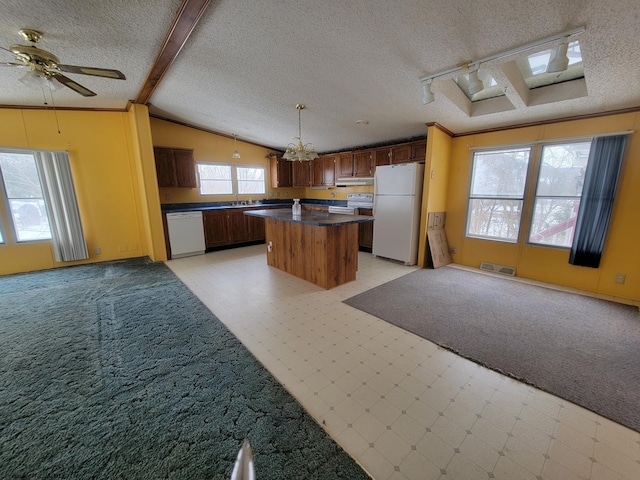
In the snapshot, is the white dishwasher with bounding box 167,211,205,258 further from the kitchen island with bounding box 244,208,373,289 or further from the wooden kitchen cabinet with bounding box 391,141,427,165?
the wooden kitchen cabinet with bounding box 391,141,427,165

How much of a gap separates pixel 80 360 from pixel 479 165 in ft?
18.7

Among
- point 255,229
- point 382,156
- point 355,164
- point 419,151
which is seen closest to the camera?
point 419,151

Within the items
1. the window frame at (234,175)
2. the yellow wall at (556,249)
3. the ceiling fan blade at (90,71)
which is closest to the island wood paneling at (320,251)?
the yellow wall at (556,249)

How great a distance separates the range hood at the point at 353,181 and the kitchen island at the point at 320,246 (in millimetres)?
2077

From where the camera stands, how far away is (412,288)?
3545mm

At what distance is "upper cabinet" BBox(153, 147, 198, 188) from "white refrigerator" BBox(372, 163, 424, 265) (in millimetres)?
3926

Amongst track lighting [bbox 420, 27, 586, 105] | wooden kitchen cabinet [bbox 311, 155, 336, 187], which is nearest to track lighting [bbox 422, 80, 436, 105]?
track lighting [bbox 420, 27, 586, 105]

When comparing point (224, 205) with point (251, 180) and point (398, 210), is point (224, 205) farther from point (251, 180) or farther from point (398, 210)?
point (398, 210)

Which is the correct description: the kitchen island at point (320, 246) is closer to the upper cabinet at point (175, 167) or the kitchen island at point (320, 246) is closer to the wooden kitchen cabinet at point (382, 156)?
the wooden kitchen cabinet at point (382, 156)

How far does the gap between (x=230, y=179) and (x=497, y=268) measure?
19.5 ft

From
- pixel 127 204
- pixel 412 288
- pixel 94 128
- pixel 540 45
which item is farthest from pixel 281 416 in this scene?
pixel 94 128

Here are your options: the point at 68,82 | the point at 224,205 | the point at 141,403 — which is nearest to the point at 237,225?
the point at 224,205

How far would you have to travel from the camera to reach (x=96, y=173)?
4.52 metres

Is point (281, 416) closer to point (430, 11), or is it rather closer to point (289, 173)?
point (430, 11)
